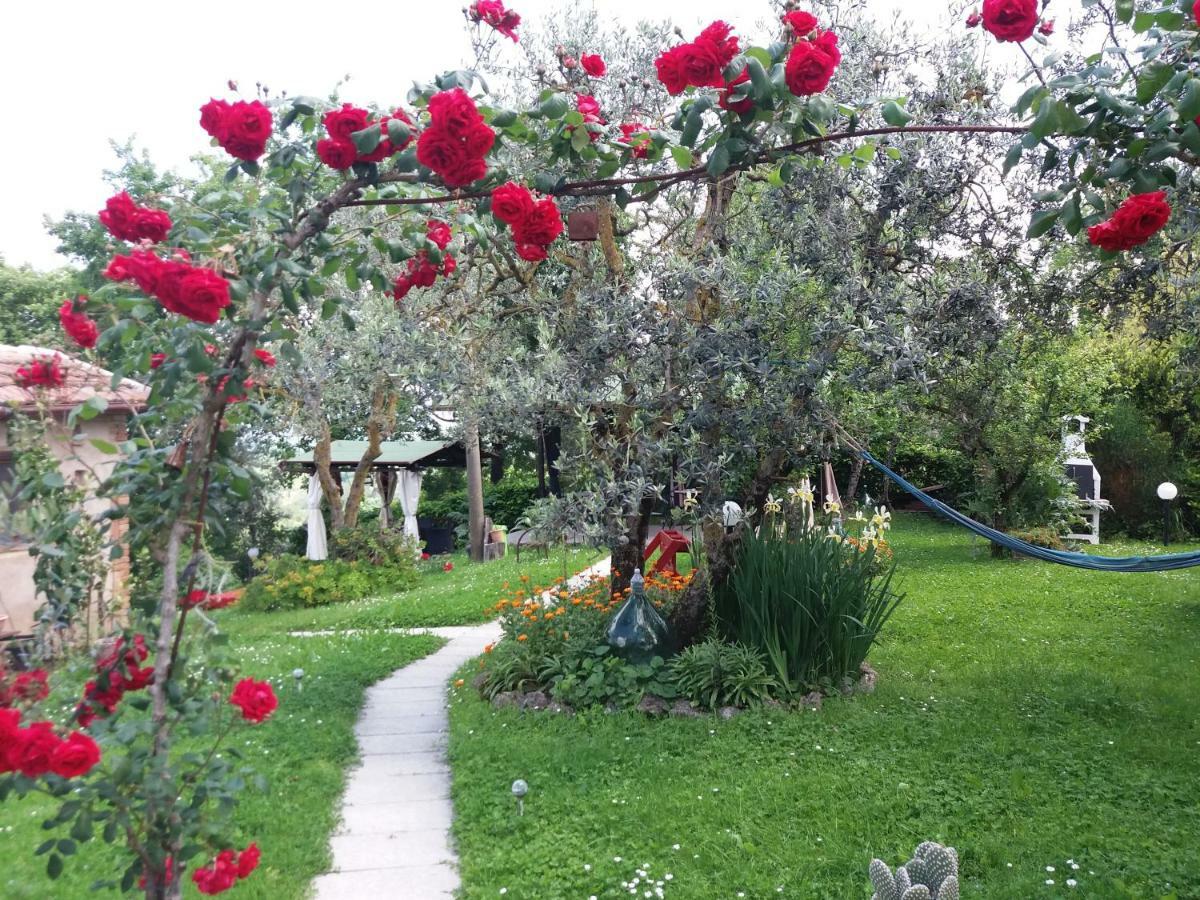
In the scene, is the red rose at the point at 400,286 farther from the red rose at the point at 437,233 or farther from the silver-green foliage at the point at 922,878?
the silver-green foliage at the point at 922,878

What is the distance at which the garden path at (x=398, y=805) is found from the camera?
312 cm

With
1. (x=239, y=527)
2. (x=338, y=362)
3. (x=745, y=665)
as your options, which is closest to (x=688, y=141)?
(x=745, y=665)

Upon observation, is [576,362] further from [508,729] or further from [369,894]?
[369,894]

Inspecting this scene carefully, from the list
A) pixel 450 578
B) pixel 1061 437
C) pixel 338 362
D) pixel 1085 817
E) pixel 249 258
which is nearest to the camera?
pixel 249 258

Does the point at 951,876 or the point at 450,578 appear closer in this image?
the point at 951,876

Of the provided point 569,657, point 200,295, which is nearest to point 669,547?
point 569,657

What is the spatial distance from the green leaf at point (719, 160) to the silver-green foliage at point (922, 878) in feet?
6.40

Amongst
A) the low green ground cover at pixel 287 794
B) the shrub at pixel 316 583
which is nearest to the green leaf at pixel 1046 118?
the low green ground cover at pixel 287 794

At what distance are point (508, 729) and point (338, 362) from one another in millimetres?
5332

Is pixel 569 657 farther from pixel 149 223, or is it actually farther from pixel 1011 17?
pixel 1011 17

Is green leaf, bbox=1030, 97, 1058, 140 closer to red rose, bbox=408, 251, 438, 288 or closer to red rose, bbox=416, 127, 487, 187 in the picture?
red rose, bbox=416, 127, 487, 187

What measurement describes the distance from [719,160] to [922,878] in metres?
2.10

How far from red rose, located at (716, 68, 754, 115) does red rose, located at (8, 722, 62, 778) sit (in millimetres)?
2042

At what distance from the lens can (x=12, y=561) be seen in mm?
7125
